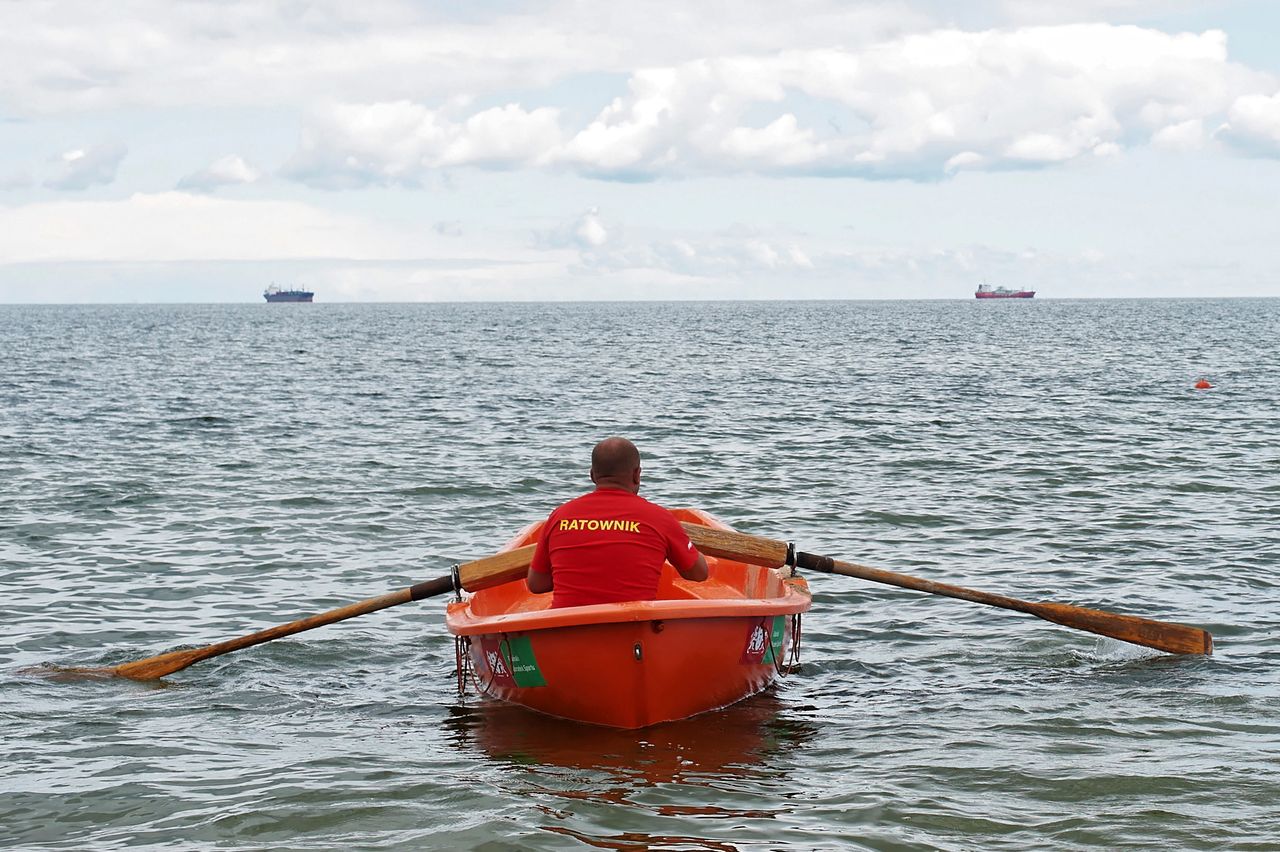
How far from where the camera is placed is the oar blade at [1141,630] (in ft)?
31.1

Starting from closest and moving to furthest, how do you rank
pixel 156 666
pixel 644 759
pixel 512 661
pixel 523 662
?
pixel 644 759 → pixel 523 662 → pixel 512 661 → pixel 156 666

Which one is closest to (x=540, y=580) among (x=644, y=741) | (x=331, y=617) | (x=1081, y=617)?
(x=644, y=741)

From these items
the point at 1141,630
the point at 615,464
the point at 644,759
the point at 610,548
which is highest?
the point at 615,464

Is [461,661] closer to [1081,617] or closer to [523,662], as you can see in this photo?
[523,662]

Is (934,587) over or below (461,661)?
over

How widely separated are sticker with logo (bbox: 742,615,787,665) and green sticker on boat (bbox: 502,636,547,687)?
1.28 m

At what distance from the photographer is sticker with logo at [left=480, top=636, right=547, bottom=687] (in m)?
7.95

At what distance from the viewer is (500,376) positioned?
43.9m

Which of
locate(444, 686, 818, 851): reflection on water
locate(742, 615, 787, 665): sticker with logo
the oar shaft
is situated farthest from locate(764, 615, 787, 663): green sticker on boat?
the oar shaft

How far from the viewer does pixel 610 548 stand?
25.3 ft

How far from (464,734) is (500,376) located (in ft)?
118

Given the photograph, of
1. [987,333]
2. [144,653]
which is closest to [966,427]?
[144,653]

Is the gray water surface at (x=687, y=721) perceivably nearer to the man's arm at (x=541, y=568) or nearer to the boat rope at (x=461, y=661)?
the boat rope at (x=461, y=661)

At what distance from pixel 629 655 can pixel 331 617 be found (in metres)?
2.70
